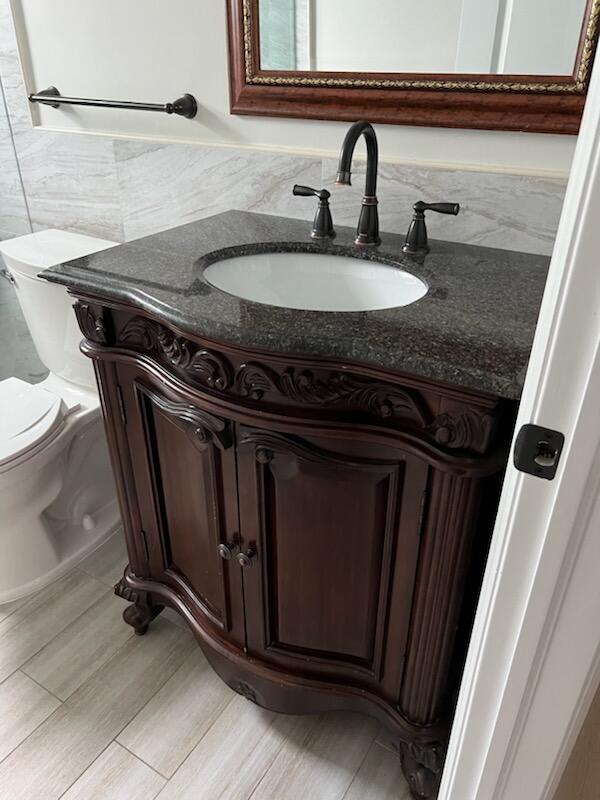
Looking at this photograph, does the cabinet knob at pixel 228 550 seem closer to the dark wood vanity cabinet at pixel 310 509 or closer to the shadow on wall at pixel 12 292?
the dark wood vanity cabinet at pixel 310 509

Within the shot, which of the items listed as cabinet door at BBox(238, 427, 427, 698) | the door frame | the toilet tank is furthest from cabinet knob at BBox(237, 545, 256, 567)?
the toilet tank

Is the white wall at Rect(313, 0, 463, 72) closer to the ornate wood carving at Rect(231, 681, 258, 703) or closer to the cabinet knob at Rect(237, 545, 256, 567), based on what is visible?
the cabinet knob at Rect(237, 545, 256, 567)

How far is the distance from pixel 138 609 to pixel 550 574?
1.11 metres

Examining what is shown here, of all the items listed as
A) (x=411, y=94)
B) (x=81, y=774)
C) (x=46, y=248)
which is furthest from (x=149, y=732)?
(x=411, y=94)

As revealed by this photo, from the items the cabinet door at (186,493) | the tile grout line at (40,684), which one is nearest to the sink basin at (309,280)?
the cabinet door at (186,493)

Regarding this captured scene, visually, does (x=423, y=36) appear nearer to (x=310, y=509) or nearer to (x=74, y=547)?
(x=310, y=509)

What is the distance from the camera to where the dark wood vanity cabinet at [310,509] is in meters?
0.82

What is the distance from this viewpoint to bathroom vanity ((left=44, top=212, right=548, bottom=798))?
0.79 metres

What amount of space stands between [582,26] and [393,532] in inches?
34.3

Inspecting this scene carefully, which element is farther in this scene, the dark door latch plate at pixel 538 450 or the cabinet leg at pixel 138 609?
the cabinet leg at pixel 138 609

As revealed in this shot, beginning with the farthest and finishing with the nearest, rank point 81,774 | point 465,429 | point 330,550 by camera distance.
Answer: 1. point 81,774
2. point 330,550
3. point 465,429

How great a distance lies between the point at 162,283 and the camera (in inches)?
38.2

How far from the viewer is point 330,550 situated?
3.23 ft

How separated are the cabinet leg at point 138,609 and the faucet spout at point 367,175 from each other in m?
0.97
